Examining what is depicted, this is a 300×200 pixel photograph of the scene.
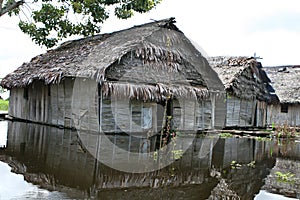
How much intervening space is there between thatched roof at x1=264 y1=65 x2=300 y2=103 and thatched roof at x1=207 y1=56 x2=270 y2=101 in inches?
92.9

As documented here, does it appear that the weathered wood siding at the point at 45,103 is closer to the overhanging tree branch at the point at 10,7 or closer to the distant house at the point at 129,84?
the distant house at the point at 129,84

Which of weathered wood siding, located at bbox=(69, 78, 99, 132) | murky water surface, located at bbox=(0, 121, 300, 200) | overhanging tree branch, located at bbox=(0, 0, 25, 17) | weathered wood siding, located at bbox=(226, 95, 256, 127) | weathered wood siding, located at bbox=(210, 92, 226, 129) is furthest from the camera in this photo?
weathered wood siding, located at bbox=(226, 95, 256, 127)

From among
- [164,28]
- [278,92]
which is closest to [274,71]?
[278,92]

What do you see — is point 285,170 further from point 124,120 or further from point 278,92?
point 278,92

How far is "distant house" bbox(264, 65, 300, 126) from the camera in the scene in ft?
78.9

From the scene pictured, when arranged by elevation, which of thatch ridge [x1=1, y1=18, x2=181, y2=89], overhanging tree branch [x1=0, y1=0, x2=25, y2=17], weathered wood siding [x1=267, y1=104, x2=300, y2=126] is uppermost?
overhanging tree branch [x1=0, y1=0, x2=25, y2=17]

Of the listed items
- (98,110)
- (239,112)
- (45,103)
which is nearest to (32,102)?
(45,103)

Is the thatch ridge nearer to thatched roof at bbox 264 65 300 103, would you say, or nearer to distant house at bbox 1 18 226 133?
distant house at bbox 1 18 226 133

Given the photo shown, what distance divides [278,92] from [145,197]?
72.6 feet

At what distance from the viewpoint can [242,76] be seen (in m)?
20.1

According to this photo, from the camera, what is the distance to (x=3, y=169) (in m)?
6.58

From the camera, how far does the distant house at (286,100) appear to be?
947 inches

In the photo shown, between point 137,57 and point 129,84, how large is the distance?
4.37ft

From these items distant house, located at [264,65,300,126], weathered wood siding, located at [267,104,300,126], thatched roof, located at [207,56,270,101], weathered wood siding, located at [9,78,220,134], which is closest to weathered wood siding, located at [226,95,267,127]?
thatched roof, located at [207,56,270,101]
